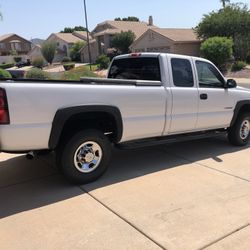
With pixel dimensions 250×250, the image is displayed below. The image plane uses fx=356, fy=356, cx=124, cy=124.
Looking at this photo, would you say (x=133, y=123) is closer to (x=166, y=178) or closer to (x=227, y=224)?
(x=166, y=178)

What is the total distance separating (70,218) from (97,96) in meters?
1.69

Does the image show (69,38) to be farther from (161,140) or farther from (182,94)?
(161,140)

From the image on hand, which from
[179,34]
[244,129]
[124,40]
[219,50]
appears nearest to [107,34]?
A: [124,40]

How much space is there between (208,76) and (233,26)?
3639cm

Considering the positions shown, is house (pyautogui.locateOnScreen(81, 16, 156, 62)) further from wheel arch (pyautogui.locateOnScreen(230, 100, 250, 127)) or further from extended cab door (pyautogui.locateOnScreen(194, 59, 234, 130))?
extended cab door (pyautogui.locateOnScreen(194, 59, 234, 130))

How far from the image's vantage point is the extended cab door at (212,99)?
6336 millimetres

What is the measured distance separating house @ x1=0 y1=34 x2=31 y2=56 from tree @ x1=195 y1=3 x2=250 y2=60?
226 feet

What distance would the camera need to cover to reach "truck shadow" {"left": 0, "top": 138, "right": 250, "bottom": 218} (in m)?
4.67

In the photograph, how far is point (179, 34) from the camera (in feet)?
159

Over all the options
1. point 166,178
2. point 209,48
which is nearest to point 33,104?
point 166,178

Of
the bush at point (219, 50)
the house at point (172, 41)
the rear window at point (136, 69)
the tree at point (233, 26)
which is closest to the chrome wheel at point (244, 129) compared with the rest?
the rear window at point (136, 69)

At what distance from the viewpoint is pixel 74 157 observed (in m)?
4.91

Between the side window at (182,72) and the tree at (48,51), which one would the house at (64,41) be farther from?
the side window at (182,72)

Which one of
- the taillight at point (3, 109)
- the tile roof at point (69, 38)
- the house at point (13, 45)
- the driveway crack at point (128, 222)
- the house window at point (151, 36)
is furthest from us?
the house at point (13, 45)
